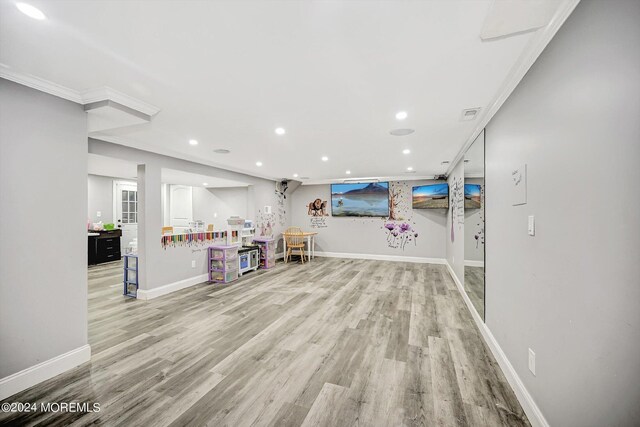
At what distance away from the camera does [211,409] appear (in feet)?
5.68

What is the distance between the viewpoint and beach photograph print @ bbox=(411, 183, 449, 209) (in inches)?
249

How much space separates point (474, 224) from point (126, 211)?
8.54m

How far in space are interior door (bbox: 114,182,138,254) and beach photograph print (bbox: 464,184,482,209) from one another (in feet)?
26.0

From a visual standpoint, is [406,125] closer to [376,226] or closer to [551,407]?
[551,407]

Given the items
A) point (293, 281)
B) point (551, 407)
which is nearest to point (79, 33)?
point (551, 407)

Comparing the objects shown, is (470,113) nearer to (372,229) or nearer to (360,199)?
(360,199)

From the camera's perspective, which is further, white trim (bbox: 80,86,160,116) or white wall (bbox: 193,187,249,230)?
white wall (bbox: 193,187,249,230)

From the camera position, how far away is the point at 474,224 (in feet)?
10.6

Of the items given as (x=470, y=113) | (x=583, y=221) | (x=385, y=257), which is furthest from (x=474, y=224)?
(x=385, y=257)

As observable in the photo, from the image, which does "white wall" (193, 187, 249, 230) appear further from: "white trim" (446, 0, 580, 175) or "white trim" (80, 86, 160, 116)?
"white trim" (446, 0, 580, 175)

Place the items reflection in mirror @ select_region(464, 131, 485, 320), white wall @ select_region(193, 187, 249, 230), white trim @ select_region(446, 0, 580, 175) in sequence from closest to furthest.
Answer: white trim @ select_region(446, 0, 580, 175) → reflection in mirror @ select_region(464, 131, 485, 320) → white wall @ select_region(193, 187, 249, 230)

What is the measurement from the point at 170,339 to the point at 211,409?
1.27 metres

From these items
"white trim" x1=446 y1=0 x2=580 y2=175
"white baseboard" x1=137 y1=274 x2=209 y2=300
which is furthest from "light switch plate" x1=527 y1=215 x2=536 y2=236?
"white baseboard" x1=137 y1=274 x2=209 y2=300

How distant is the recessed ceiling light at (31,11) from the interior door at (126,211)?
22.6 ft
